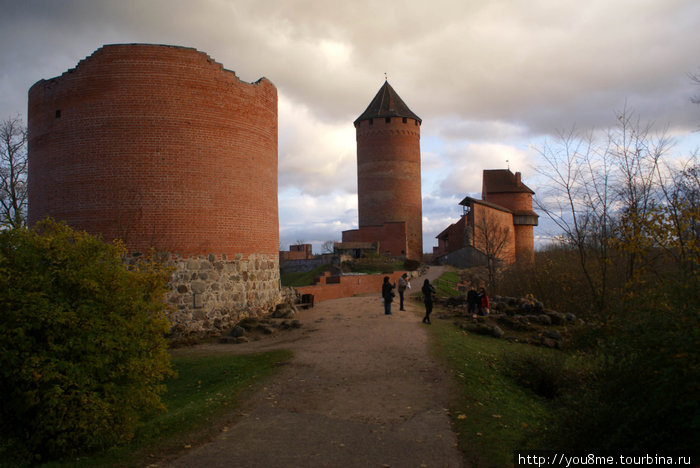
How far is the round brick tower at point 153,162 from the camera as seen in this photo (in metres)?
14.2

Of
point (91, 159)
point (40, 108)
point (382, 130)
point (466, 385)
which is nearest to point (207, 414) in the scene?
point (466, 385)

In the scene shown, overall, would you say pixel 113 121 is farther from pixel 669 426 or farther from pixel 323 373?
pixel 669 426

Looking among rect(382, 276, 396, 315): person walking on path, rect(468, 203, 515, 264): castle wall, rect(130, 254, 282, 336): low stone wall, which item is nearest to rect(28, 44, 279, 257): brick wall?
rect(130, 254, 282, 336): low stone wall

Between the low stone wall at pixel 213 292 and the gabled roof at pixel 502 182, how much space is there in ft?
124

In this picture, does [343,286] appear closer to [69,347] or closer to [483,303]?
[483,303]

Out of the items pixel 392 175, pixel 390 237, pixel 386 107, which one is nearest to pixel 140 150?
pixel 390 237

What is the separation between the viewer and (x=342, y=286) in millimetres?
24578

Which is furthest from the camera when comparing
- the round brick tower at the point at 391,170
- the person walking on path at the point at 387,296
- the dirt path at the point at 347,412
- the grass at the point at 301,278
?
the round brick tower at the point at 391,170

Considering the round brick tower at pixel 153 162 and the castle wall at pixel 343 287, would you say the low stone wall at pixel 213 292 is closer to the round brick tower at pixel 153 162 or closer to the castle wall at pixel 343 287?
the round brick tower at pixel 153 162

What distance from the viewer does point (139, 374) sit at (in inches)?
274

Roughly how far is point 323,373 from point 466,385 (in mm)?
2907

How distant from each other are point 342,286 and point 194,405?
16331 millimetres

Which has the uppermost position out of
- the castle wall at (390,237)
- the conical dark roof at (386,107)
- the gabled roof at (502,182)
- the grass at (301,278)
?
the conical dark roof at (386,107)

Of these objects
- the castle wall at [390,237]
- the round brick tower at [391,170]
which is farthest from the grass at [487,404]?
the round brick tower at [391,170]
